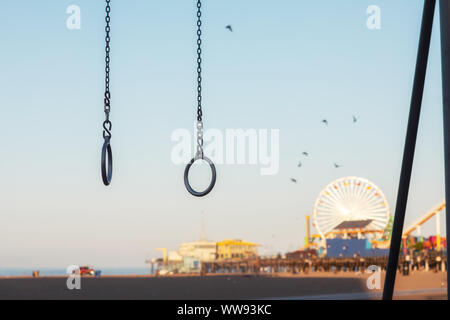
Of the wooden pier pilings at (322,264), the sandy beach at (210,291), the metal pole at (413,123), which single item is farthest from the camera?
the wooden pier pilings at (322,264)

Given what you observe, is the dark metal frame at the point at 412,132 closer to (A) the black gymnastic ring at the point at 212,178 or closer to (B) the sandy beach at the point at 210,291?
(A) the black gymnastic ring at the point at 212,178

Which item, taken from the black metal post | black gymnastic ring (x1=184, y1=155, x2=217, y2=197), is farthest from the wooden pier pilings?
black gymnastic ring (x1=184, y1=155, x2=217, y2=197)

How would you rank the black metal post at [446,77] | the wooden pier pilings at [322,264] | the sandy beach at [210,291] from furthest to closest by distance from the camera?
the wooden pier pilings at [322,264] < the sandy beach at [210,291] < the black metal post at [446,77]

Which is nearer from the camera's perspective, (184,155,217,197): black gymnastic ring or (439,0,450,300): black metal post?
(439,0,450,300): black metal post

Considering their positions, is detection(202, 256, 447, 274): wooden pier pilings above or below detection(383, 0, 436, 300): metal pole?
below

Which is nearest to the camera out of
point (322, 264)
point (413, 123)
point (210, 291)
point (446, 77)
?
point (446, 77)

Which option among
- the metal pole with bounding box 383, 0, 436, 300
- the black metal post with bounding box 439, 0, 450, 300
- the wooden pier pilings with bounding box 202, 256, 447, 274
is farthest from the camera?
the wooden pier pilings with bounding box 202, 256, 447, 274

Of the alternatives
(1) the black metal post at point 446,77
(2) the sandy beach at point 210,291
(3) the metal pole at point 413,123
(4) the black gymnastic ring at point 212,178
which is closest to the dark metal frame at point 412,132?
(3) the metal pole at point 413,123

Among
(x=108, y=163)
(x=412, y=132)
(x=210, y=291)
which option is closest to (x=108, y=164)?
(x=108, y=163)

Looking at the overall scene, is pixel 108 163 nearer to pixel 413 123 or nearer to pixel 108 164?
pixel 108 164

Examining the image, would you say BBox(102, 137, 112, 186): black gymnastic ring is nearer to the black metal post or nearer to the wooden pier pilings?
the black metal post

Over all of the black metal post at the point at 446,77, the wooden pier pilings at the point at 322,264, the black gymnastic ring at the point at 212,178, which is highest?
the black metal post at the point at 446,77
